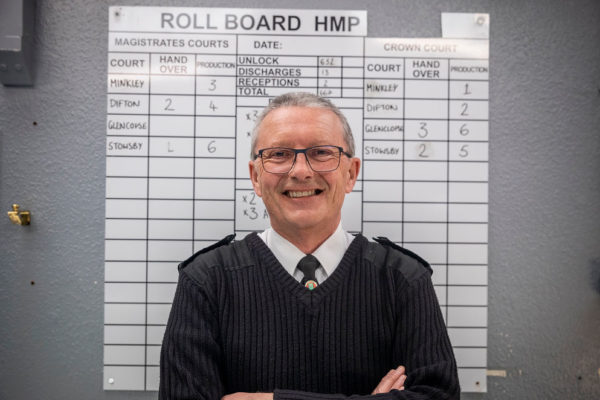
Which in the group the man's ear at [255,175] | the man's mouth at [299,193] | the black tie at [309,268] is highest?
the man's ear at [255,175]

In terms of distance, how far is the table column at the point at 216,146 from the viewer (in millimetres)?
1621

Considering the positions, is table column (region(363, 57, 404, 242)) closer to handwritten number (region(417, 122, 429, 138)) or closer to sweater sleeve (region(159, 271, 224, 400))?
handwritten number (region(417, 122, 429, 138))

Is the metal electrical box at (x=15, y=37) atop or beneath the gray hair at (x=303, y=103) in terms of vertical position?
atop

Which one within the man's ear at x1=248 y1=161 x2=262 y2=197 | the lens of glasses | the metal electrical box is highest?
the metal electrical box

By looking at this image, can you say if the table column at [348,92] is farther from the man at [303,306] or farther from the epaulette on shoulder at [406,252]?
the man at [303,306]

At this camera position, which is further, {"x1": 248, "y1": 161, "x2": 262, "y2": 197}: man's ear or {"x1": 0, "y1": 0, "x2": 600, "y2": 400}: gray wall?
{"x1": 0, "y1": 0, "x2": 600, "y2": 400}: gray wall

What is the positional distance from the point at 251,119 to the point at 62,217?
2.90 ft

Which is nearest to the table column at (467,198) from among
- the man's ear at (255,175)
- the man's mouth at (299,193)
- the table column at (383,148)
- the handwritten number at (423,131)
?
the handwritten number at (423,131)

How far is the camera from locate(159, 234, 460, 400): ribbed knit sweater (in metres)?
1.12

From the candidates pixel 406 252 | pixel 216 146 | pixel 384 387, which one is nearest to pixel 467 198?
pixel 406 252

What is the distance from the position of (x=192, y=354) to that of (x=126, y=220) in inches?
29.4

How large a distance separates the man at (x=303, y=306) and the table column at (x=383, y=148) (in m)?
0.42

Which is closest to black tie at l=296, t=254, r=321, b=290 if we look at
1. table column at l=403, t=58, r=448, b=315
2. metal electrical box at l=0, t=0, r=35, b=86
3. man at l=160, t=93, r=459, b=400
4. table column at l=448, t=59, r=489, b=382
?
man at l=160, t=93, r=459, b=400

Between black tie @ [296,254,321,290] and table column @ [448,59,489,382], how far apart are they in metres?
0.70
